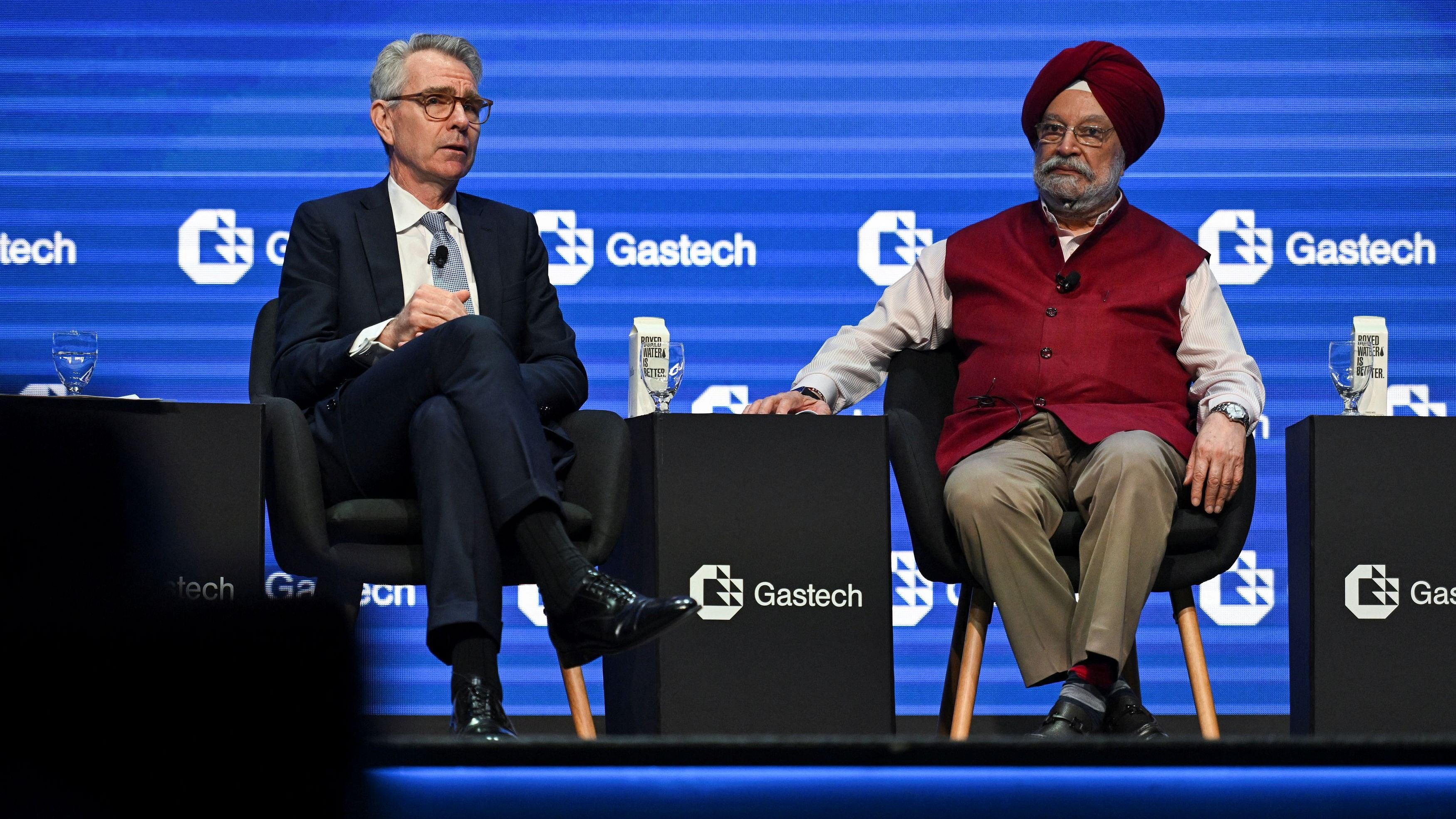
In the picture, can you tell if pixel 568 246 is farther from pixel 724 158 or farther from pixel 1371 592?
pixel 1371 592

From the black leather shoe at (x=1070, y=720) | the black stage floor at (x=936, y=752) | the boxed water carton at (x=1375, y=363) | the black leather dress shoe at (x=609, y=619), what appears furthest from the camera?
the boxed water carton at (x=1375, y=363)

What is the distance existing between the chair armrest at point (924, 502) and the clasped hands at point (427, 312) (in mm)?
801

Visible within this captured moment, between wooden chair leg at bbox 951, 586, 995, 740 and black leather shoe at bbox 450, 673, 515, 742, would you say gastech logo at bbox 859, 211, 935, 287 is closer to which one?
wooden chair leg at bbox 951, 586, 995, 740

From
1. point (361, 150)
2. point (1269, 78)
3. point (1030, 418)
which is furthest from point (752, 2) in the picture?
point (1030, 418)

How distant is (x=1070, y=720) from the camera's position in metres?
2.57

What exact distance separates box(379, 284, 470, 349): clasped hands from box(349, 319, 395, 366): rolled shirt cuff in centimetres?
3

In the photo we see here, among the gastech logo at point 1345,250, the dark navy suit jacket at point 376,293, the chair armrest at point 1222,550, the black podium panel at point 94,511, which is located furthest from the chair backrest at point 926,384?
the black podium panel at point 94,511

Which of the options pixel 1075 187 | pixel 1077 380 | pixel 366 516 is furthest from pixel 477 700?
pixel 1075 187

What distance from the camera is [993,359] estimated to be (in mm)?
3029

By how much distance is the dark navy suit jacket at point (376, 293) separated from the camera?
2.84 metres

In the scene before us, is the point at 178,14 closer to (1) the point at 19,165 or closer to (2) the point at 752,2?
(1) the point at 19,165

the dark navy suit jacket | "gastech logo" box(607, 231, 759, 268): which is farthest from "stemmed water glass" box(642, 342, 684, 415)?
"gastech logo" box(607, 231, 759, 268)

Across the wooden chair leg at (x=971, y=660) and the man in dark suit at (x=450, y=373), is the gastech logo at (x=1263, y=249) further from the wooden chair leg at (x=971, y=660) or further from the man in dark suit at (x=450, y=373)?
the man in dark suit at (x=450, y=373)

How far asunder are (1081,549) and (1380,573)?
583 mm
